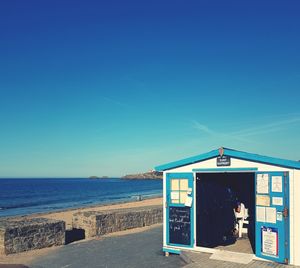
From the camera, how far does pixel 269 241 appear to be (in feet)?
28.0

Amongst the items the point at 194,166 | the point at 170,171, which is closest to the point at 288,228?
the point at 194,166

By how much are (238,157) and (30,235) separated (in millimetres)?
6811

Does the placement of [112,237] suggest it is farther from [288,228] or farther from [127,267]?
[288,228]

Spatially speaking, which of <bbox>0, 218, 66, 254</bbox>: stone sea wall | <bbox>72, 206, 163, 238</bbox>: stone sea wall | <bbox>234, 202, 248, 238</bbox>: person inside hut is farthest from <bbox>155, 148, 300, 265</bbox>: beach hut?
<bbox>72, 206, 163, 238</bbox>: stone sea wall

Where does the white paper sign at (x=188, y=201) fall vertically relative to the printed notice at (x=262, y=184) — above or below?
below

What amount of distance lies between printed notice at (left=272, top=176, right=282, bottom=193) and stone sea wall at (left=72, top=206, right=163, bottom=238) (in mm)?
7291

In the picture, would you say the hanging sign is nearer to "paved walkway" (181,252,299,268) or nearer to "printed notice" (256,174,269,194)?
"printed notice" (256,174,269,194)

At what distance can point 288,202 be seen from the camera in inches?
326

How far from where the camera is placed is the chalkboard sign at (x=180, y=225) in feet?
32.8

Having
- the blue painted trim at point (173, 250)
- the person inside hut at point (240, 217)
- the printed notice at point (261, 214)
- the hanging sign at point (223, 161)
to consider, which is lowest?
the blue painted trim at point (173, 250)

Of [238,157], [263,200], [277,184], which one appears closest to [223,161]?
[238,157]

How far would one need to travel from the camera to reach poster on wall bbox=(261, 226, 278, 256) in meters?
8.40

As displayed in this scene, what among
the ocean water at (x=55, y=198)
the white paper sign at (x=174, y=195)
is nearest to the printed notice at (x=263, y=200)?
the white paper sign at (x=174, y=195)

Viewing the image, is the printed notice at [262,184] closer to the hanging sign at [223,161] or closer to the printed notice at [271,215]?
the printed notice at [271,215]
